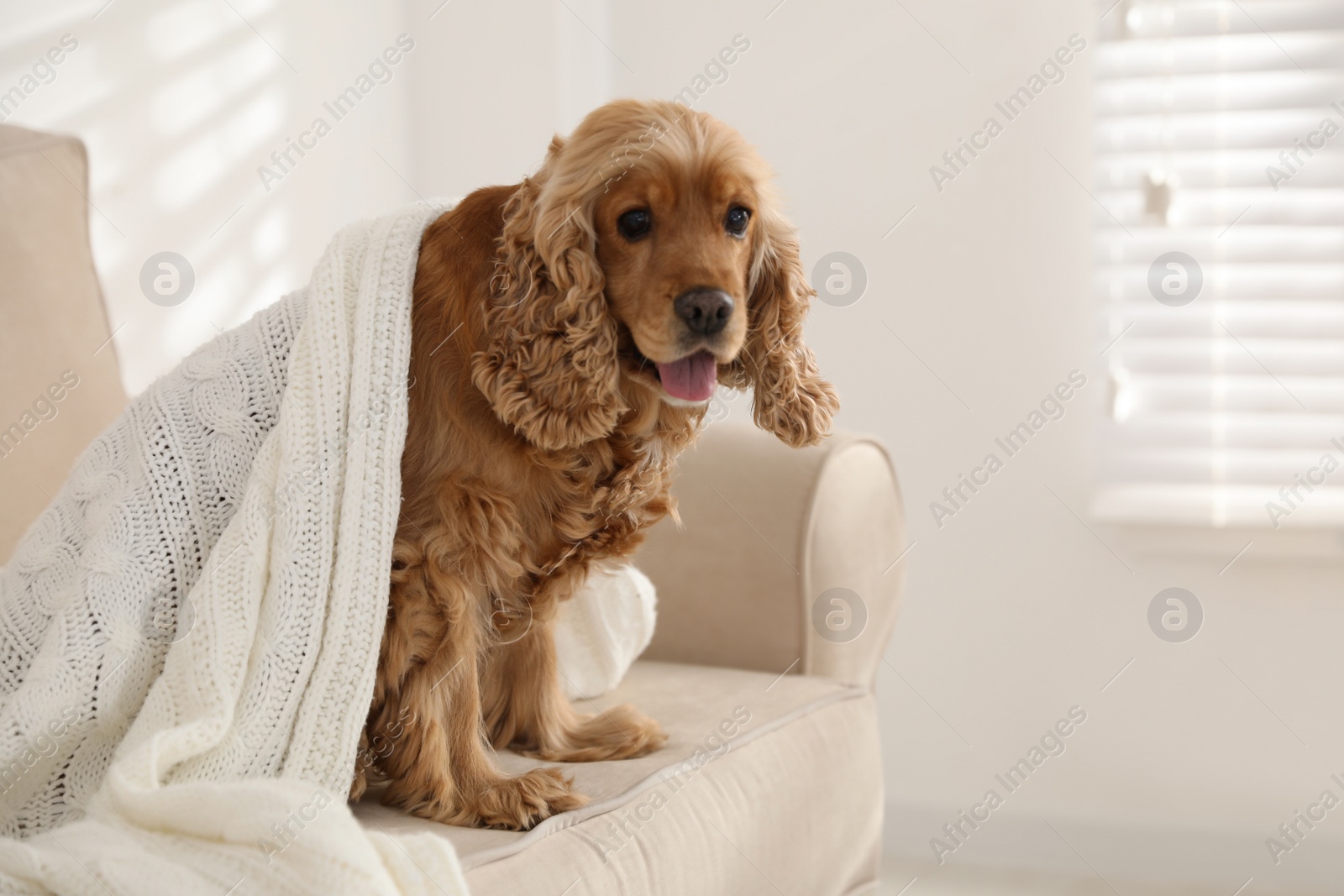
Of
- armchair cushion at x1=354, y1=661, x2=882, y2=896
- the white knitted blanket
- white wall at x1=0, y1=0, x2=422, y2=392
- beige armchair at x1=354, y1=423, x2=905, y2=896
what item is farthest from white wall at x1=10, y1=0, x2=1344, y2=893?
the white knitted blanket

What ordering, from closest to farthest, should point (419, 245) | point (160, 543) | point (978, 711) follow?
point (160, 543)
point (419, 245)
point (978, 711)

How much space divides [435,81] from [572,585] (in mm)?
1856

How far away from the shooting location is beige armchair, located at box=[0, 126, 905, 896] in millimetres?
1231

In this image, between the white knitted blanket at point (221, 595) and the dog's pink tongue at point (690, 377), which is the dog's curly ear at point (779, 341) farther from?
the white knitted blanket at point (221, 595)

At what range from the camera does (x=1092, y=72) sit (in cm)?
246

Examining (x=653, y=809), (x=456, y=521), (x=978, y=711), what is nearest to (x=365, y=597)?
(x=456, y=521)

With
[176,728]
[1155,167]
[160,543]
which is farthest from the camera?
[1155,167]

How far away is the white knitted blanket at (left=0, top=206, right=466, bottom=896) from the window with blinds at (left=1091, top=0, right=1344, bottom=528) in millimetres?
1761

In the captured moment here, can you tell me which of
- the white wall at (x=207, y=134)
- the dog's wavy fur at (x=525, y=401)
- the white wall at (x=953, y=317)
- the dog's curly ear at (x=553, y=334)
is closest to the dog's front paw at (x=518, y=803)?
the dog's wavy fur at (x=525, y=401)

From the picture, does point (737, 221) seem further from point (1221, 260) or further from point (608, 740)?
point (1221, 260)

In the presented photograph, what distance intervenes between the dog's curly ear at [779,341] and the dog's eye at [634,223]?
0.58 ft

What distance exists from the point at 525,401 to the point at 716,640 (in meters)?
0.80

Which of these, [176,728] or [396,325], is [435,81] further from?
[176,728]

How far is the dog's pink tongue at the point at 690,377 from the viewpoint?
4.08ft
